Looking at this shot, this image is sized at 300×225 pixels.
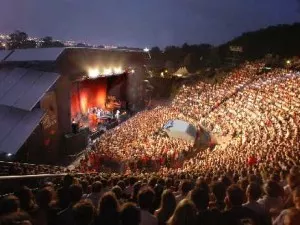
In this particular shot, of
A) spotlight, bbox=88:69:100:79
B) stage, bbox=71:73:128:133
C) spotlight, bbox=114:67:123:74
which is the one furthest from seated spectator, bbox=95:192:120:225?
spotlight, bbox=114:67:123:74

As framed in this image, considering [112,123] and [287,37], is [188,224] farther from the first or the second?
[287,37]

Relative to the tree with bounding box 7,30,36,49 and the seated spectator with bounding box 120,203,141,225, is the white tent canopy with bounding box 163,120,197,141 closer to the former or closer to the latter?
the seated spectator with bounding box 120,203,141,225

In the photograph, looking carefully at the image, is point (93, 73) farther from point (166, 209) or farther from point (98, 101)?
point (166, 209)

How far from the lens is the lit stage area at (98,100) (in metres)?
30.0

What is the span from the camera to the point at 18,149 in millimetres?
18391

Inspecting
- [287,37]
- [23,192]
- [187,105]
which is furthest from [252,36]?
[23,192]

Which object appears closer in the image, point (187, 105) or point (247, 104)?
point (247, 104)

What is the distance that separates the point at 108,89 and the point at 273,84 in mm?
15244

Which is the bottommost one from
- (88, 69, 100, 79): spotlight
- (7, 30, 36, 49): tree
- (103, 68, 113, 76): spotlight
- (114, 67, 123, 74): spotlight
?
(88, 69, 100, 79): spotlight

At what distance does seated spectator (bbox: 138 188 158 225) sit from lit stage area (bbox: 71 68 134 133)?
20745mm

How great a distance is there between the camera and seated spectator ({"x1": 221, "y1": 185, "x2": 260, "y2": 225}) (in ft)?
13.9

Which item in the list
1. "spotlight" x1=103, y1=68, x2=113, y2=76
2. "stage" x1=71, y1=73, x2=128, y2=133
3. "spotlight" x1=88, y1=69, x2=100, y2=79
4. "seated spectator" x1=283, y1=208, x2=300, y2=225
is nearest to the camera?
"seated spectator" x1=283, y1=208, x2=300, y2=225

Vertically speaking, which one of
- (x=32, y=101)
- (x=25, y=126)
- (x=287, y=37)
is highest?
(x=287, y=37)

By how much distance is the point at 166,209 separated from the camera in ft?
15.9
